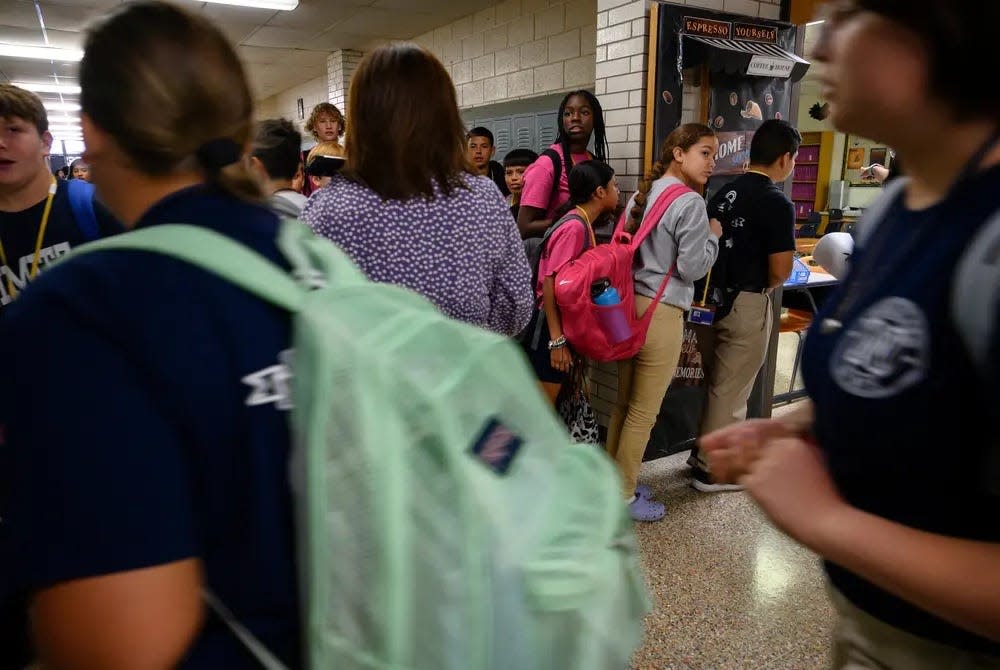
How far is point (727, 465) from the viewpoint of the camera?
0.95 meters

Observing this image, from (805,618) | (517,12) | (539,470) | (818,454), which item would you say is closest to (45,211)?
(539,470)

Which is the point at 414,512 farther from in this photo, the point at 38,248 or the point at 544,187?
the point at 544,187

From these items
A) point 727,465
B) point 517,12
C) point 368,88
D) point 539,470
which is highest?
point 517,12

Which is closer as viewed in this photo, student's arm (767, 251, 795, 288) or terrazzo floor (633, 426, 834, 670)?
terrazzo floor (633, 426, 834, 670)

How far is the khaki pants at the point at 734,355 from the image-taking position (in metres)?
3.16

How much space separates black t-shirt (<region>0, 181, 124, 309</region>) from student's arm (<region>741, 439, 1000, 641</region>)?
1.97 metres

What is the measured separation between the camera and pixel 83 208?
6.91 feet

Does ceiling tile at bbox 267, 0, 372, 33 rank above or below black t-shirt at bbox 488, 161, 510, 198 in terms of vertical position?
above

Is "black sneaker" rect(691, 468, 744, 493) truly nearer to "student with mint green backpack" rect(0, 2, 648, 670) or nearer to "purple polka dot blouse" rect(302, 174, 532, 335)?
"purple polka dot blouse" rect(302, 174, 532, 335)

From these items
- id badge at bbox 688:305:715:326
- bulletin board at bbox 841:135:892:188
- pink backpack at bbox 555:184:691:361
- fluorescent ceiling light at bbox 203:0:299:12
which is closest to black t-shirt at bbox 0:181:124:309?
pink backpack at bbox 555:184:691:361

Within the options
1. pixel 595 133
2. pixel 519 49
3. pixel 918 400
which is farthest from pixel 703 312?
pixel 519 49

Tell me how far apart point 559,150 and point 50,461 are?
10.4 ft

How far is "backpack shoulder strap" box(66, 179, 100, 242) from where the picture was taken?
82.2 inches

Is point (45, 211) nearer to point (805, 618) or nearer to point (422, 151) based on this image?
point (422, 151)
